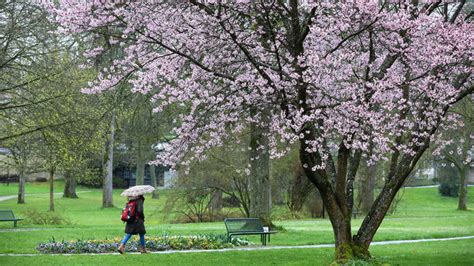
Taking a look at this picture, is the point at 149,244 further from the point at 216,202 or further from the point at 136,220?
the point at 216,202

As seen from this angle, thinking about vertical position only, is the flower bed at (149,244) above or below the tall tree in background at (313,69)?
below


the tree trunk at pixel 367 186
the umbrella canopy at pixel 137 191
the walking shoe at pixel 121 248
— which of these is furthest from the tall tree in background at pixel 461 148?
the walking shoe at pixel 121 248

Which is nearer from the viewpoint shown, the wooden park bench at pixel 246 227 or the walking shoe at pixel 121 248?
the walking shoe at pixel 121 248

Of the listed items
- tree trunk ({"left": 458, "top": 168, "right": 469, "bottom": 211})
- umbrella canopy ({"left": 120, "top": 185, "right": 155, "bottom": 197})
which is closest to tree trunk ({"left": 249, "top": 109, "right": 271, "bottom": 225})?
umbrella canopy ({"left": 120, "top": 185, "right": 155, "bottom": 197})

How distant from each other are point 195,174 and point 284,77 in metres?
17.8

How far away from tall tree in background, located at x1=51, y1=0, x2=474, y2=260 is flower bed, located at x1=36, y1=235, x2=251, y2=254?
376 centimetres

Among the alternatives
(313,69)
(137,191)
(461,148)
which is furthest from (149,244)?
(461,148)

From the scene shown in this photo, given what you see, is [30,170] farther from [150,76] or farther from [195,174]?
[150,76]

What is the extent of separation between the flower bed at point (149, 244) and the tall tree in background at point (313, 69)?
3.76m

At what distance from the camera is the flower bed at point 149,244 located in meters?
14.6

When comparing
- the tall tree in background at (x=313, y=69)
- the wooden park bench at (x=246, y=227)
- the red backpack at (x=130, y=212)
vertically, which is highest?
the tall tree in background at (x=313, y=69)

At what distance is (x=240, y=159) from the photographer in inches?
1123

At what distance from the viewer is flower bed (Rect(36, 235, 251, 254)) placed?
48.0ft

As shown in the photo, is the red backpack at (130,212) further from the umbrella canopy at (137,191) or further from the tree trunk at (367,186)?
the tree trunk at (367,186)
